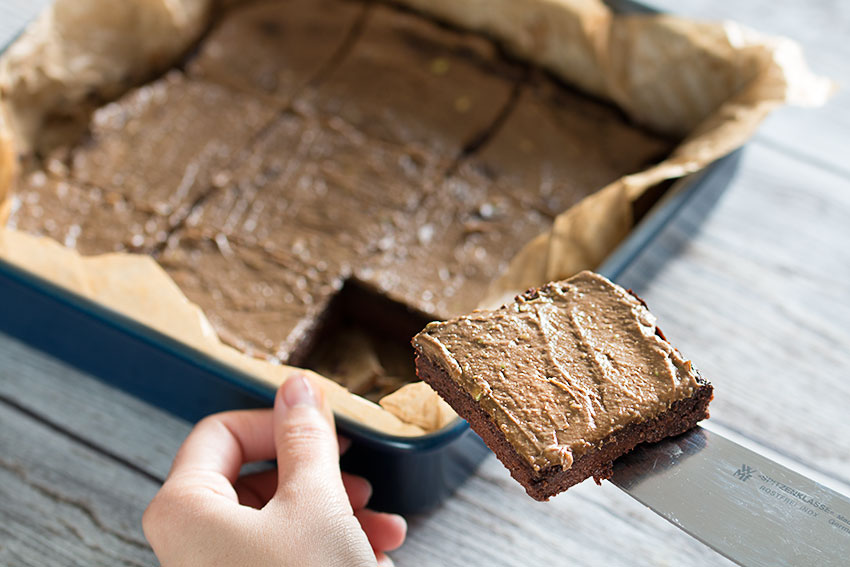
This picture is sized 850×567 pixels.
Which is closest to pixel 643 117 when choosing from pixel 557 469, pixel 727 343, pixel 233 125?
pixel 727 343

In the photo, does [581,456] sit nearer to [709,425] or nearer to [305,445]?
[305,445]

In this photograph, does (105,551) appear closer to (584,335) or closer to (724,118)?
(584,335)

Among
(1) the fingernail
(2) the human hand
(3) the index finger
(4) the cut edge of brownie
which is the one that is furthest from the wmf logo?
(3) the index finger

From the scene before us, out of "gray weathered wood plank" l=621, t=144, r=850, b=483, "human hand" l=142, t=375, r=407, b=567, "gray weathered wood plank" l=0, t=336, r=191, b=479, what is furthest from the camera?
"gray weathered wood plank" l=621, t=144, r=850, b=483

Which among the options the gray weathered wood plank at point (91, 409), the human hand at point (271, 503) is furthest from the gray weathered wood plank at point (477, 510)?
the human hand at point (271, 503)

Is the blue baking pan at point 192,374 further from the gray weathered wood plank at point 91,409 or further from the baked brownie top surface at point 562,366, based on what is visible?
the baked brownie top surface at point 562,366

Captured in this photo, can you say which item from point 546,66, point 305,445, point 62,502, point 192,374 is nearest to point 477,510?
point 305,445

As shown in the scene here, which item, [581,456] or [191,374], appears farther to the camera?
[191,374]

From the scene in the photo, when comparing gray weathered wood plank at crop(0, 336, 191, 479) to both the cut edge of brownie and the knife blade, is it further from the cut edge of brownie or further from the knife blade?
the knife blade
